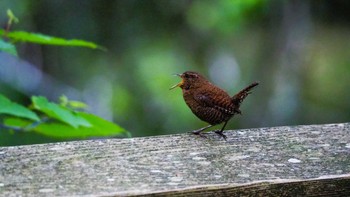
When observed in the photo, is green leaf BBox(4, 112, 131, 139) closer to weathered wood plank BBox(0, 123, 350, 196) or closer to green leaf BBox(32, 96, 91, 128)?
green leaf BBox(32, 96, 91, 128)

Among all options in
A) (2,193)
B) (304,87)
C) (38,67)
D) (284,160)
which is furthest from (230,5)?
(2,193)

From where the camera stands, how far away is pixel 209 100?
2.11m

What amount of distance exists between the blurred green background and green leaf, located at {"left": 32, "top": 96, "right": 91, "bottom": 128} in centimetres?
245

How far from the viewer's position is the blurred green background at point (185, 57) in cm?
510

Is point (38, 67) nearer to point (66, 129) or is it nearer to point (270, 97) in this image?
point (270, 97)

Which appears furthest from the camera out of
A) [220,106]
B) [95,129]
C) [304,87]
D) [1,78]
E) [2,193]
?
[304,87]

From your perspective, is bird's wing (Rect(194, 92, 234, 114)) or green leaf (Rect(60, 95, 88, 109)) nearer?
bird's wing (Rect(194, 92, 234, 114))

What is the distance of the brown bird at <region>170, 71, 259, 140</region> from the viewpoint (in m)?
2.10

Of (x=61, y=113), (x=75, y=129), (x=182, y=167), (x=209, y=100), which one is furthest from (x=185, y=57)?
(x=182, y=167)

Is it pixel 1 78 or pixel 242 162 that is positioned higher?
pixel 1 78

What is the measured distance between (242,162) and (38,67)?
3.74 metres

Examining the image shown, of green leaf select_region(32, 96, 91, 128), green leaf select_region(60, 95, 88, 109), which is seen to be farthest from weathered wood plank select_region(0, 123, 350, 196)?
green leaf select_region(60, 95, 88, 109)

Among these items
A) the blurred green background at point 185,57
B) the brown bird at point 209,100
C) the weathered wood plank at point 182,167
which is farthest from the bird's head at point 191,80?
the blurred green background at point 185,57

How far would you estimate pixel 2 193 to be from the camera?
1.38 meters
